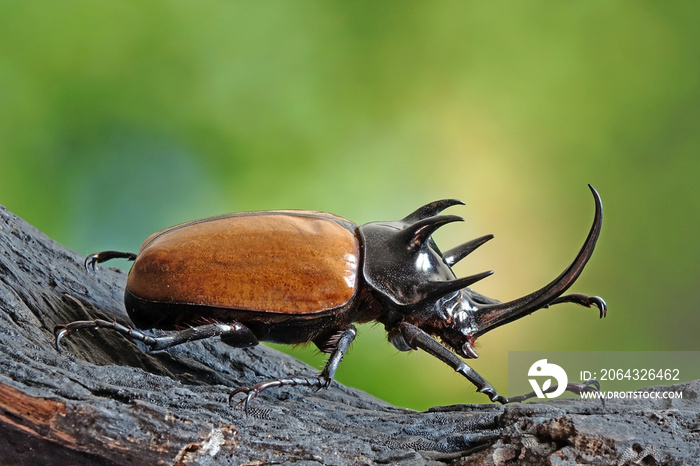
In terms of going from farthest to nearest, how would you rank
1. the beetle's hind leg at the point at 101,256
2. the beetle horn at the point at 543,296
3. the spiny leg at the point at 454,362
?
the beetle's hind leg at the point at 101,256 → the spiny leg at the point at 454,362 → the beetle horn at the point at 543,296

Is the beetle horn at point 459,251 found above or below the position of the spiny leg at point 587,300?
above

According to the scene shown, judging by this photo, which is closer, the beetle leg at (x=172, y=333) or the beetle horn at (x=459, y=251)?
the beetle leg at (x=172, y=333)

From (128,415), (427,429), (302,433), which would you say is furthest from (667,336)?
(128,415)

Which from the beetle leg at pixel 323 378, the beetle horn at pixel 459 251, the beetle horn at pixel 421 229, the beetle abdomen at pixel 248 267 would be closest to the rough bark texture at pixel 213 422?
the beetle leg at pixel 323 378

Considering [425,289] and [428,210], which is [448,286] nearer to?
[425,289]

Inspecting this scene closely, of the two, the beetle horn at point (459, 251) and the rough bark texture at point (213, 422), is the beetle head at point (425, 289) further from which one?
the rough bark texture at point (213, 422)

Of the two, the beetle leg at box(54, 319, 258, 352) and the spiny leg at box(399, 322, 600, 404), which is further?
the spiny leg at box(399, 322, 600, 404)

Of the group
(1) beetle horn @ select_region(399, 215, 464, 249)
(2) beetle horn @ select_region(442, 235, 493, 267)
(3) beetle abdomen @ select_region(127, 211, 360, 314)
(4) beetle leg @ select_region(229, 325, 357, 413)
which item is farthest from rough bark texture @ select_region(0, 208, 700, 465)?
(2) beetle horn @ select_region(442, 235, 493, 267)

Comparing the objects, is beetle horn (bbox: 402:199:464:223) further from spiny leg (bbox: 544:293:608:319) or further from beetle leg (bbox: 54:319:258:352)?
beetle leg (bbox: 54:319:258:352)

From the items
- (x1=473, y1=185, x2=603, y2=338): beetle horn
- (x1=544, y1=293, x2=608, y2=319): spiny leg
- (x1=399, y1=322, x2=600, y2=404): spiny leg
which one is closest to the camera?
(x1=473, y1=185, x2=603, y2=338): beetle horn
